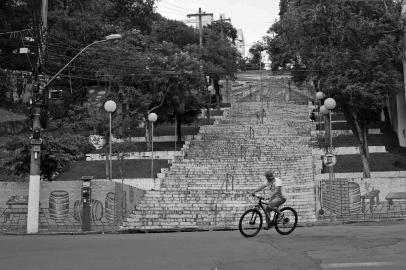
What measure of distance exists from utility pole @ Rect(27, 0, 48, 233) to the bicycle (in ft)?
29.9

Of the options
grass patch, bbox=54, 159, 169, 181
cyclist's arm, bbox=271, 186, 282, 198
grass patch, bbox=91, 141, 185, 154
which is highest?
grass patch, bbox=91, 141, 185, 154

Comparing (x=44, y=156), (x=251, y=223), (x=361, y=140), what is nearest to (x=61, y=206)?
(x=44, y=156)

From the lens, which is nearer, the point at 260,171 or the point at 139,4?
the point at 260,171

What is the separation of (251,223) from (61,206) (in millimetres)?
9555

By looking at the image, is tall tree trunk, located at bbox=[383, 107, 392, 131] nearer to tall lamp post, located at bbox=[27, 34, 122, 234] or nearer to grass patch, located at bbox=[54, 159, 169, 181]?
grass patch, located at bbox=[54, 159, 169, 181]

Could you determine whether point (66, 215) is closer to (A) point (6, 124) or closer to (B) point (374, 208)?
(B) point (374, 208)

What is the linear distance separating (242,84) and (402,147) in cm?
4257

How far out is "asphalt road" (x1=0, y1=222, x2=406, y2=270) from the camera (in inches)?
375

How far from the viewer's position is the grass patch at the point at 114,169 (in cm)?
3316

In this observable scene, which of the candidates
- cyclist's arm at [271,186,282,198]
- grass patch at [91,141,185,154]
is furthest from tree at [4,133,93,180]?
cyclist's arm at [271,186,282,198]

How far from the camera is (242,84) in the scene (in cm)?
7869

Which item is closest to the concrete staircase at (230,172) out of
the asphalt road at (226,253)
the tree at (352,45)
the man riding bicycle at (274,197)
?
the tree at (352,45)

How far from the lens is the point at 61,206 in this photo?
66.7 ft

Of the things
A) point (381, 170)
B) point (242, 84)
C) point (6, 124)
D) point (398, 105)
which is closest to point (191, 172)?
point (381, 170)
